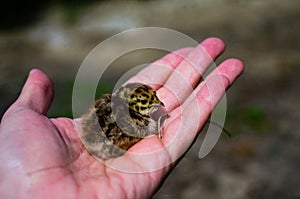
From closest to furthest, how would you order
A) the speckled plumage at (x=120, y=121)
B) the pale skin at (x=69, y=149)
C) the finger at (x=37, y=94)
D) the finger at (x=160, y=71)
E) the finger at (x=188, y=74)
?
the pale skin at (x=69, y=149), the speckled plumage at (x=120, y=121), the finger at (x=37, y=94), the finger at (x=188, y=74), the finger at (x=160, y=71)

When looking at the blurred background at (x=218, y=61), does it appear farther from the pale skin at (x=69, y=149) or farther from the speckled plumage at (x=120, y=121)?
the speckled plumage at (x=120, y=121)

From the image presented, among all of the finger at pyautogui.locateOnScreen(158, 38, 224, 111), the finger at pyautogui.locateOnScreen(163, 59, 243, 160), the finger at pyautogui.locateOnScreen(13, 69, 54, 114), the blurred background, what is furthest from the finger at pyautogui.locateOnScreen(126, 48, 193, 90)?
the blurred background

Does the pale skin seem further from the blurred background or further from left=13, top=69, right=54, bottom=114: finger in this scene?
the blurred background

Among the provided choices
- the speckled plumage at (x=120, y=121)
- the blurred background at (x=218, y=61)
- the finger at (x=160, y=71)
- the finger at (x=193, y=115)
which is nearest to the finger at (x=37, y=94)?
the speckled plumage at (x=120, y=121)

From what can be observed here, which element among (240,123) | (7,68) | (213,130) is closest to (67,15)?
(7,68)

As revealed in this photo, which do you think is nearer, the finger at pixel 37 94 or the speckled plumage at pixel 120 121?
the speckled plumage at pixel 120 121
